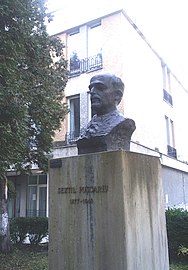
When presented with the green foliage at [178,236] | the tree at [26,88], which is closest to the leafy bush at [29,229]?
the tree at [26,88]

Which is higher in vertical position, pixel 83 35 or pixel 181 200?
pixel 83 35

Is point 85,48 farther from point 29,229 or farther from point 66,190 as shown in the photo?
point 66,190

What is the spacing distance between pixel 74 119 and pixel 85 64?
2.84 m

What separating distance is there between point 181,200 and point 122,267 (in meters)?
18.4

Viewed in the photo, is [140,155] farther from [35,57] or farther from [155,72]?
[155,72]

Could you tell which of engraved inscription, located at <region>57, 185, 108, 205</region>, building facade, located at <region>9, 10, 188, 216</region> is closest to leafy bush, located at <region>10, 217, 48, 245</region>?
building facade, located at <region>9, 10, 188, 216</region>

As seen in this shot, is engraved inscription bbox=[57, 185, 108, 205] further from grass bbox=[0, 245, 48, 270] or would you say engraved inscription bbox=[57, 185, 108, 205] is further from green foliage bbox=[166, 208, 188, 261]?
green foliage bbox=[166, 208, 188, 261]

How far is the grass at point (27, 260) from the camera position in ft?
31.6

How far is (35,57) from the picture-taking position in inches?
458

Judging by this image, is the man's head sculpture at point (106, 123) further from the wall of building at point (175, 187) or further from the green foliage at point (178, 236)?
the wall of building at point (175, 187)

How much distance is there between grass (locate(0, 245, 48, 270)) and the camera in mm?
9844

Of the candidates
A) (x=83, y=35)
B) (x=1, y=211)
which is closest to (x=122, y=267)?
(x=1, y=211)

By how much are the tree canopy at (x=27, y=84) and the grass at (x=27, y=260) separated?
2.77 metres

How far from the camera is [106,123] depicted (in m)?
5.23
